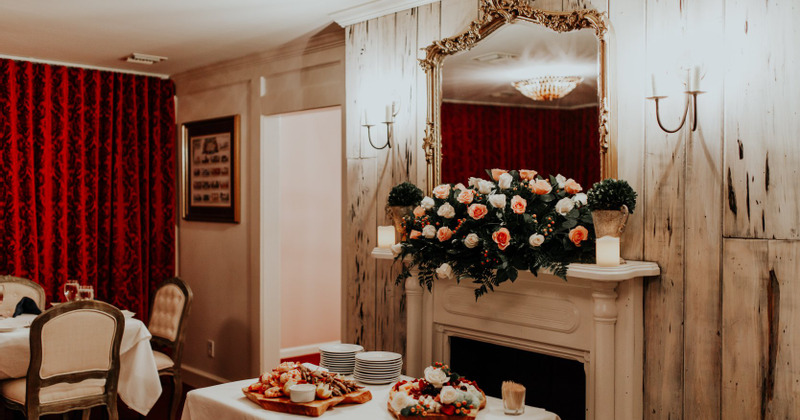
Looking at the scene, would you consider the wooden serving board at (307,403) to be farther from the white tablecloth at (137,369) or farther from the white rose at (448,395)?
the white tablecloth at (137,369)

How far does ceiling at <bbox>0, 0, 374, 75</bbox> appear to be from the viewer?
3.70 m

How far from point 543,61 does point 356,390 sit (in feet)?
5.04

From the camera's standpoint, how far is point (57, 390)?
358 cm

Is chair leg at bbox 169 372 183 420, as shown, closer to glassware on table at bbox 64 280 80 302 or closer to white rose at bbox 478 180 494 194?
glassware on table at bbox 64 280 80 302

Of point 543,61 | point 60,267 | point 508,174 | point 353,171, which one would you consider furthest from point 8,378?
point 543,61

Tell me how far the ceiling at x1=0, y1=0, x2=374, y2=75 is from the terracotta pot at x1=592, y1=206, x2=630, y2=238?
1.72m

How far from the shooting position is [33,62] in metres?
5.17

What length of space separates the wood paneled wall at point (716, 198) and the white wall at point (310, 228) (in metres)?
3.77

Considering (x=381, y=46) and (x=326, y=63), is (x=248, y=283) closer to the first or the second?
(x=326, y=63)

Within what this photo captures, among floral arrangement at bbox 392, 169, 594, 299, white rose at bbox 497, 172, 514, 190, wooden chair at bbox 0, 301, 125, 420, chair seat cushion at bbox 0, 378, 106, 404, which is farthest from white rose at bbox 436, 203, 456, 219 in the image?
chair seat cushion at bbox 0, 378, 106, 404

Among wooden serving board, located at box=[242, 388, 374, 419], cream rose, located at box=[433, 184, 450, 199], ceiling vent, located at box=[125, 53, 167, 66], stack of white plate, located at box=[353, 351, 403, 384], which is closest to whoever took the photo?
wooden serving board, located at box=[242, 388, 374, 419]

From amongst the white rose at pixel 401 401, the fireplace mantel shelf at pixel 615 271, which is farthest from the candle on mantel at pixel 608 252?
the white rose at pixel 401 401

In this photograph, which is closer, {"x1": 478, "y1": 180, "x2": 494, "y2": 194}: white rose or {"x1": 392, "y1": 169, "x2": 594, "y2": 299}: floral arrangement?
{"x1": 392, "y1": 169, "x2": 594, "y2": 299}: floral arrangement

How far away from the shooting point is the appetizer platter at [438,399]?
2.34 metres
